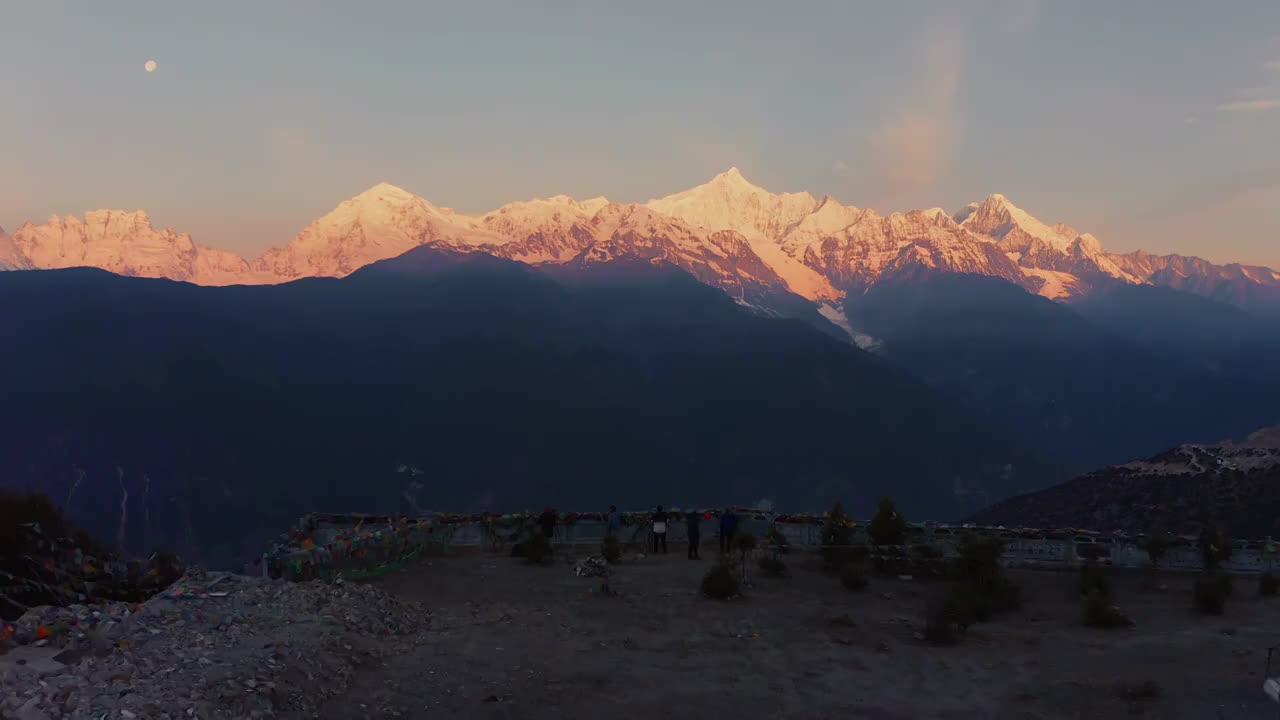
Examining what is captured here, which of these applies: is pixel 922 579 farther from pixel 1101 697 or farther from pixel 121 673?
pixel 121 673

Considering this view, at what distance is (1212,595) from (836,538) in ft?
34.0

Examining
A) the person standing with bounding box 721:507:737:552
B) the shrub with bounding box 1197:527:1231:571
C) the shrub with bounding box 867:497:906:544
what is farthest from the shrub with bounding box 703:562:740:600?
the shrub with bounding box 1197:527:1231:571

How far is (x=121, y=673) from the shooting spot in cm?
1434

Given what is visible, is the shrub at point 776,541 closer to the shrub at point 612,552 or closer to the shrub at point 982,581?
the shrub at point 612,552

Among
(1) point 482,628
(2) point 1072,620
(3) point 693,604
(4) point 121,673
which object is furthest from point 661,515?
(4) point 121,673

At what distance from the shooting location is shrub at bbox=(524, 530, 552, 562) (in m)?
28.5

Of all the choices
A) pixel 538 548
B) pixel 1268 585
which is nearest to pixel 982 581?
pixel 1268 585

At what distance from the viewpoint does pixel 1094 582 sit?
2536cm

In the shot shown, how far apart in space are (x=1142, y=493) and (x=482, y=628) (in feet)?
201

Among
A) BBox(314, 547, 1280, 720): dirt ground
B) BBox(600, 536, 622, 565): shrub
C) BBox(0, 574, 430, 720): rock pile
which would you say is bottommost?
BBox(314, 547, 1280, 720): dirt ground

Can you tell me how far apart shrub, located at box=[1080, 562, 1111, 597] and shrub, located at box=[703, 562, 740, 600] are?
9.34 meters

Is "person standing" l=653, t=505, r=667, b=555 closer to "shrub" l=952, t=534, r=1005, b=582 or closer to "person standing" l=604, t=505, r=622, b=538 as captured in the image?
Result: "person standing" l=604, t=505, r=622, b=538

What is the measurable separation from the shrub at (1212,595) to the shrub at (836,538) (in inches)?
362

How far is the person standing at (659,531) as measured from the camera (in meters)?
31.0
